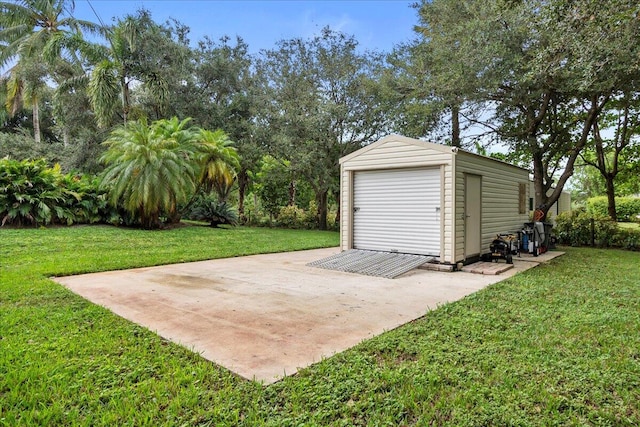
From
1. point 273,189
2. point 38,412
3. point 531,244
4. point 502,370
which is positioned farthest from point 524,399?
point 273,189

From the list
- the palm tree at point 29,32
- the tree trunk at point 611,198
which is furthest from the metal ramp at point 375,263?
the palm tree at point 29,32

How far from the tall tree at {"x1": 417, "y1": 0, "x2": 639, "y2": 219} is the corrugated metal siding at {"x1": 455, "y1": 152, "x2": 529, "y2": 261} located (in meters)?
1.57

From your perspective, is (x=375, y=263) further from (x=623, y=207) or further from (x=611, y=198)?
(x=623, y=207)

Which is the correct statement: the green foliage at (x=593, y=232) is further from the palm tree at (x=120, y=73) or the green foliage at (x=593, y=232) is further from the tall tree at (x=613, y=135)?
the palm tree at (x=120, y=73)

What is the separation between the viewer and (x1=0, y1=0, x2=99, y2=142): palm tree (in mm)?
14031

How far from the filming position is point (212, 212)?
13.9 meters

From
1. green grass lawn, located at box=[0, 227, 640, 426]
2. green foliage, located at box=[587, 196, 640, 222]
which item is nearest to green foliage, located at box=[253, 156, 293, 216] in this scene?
green grass lawn, located at box=[0, 227, 640, 426]

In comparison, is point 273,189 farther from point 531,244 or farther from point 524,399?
point 524,399

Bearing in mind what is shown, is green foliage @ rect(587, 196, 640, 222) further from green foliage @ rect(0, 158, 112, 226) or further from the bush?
green foliage @ rect(0, 158, 112, 226)

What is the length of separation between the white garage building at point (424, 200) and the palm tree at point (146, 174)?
212 inches

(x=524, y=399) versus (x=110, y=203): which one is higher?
(x=110, y=203)

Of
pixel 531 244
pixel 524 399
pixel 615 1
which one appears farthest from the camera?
pixel 531 244

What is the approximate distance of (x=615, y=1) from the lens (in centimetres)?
443

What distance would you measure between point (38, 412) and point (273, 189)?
1752 centimetres
